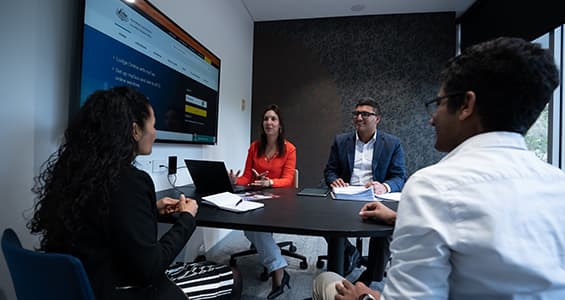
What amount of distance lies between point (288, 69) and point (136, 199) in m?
3.32

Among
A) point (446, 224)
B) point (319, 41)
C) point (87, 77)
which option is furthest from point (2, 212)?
point (319, 41)

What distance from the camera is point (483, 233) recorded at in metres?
0.51

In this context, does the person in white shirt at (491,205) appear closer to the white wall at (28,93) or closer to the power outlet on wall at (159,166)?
the white wall at (28,93)

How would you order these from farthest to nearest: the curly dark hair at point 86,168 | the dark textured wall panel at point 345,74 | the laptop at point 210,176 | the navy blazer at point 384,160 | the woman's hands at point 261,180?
the dark textured wall panel at point 345,74
the navy blazer at point 384,160
the woman's hands at point 261,180
the laptop at point 210,176
the curly dark hair at point 86,168

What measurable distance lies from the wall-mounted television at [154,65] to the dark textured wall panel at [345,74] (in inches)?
57.7

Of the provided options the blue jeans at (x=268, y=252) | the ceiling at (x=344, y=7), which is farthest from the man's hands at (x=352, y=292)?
the ceiling at (x=344, y=7)

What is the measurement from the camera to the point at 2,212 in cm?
97

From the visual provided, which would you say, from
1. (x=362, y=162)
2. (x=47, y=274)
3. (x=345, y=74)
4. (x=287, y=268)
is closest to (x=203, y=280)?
(x=47, y=274)

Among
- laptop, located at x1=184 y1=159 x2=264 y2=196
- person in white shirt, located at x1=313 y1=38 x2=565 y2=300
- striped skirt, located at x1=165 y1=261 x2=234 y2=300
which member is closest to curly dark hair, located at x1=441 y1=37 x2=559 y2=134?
person in white shirt, located at x1=313 y1=38 x2=565 y2=300

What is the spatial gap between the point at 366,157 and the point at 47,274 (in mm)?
2008

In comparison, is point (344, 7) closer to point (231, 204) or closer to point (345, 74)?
point (345, 74)

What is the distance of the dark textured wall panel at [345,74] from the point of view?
3.49m

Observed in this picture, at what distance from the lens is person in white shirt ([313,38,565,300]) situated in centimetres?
52

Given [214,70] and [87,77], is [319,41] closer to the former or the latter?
[214,70]
